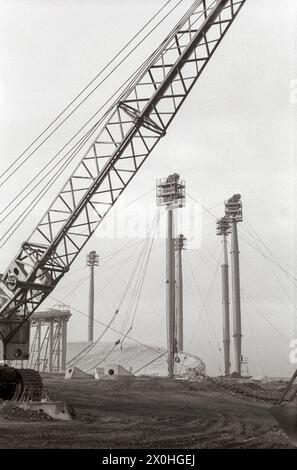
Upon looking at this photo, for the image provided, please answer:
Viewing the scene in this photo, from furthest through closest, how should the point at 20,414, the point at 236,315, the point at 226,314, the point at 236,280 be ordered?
1. the point at 226,314
2. the point at 236,280
3. the point at 236,315
4. the point at 20,414

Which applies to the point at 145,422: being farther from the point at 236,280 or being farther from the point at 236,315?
the point at 236,280

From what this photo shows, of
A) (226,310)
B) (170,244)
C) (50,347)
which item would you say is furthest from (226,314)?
(50,347)

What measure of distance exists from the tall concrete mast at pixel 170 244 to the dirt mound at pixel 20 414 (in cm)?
1794

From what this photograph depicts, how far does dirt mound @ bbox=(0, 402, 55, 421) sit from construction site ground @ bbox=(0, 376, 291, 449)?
0.03 meters

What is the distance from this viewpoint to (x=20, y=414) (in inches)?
655

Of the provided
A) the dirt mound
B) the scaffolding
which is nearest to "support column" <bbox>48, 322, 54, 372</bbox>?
the scaffolding

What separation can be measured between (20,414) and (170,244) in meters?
21.7

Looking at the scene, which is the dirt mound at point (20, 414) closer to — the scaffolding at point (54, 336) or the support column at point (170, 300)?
the support column at point (170, 300)

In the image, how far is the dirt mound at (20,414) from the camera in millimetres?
16188

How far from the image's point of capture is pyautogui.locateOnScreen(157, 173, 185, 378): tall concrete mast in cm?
3466

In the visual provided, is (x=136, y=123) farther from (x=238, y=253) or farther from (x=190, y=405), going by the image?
(x=238, y=253)

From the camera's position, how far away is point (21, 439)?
12250mm

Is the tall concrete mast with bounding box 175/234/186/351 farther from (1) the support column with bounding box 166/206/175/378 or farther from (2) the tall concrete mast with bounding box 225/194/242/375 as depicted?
(1) the support column with bounding box 166/206/175/378
